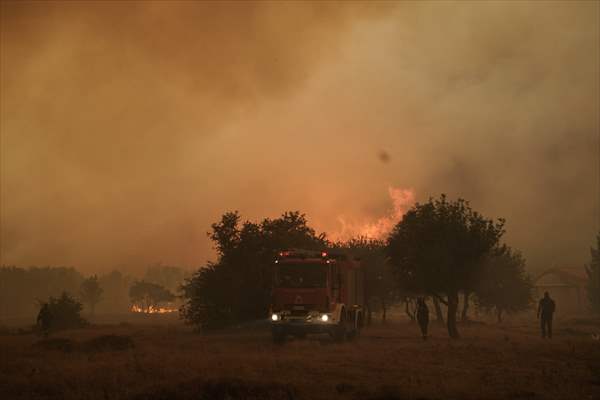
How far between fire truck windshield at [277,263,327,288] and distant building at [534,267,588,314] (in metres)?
81.3

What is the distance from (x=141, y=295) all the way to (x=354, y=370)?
15200cm

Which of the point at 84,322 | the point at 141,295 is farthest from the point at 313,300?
the point at 141,295

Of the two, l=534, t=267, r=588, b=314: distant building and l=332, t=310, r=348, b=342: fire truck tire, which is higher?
l=534, t=267, r=588, b=314: distant building

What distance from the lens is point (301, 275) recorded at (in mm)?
26734

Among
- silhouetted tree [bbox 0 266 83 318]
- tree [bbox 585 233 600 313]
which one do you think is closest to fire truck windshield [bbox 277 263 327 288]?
Result: tree [bbox 585 233 600 313]

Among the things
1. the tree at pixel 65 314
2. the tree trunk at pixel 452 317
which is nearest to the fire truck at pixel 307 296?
the tree trunk at pixel 452 317

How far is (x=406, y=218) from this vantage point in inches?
1319

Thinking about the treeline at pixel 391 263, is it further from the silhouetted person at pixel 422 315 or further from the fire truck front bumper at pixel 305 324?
the fire truck front bumper at pixel 305 324

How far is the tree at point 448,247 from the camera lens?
102ft

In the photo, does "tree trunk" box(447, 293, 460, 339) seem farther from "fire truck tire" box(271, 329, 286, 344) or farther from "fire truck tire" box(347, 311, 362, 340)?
"fire truck tire" box(271, 329, 286, 344)

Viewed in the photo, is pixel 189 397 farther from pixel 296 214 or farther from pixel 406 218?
pixel 296 214

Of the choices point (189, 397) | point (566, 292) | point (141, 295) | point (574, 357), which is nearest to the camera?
point (189, 397)

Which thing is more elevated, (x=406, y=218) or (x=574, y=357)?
(x=406, y=218)

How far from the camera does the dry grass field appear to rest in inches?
515
